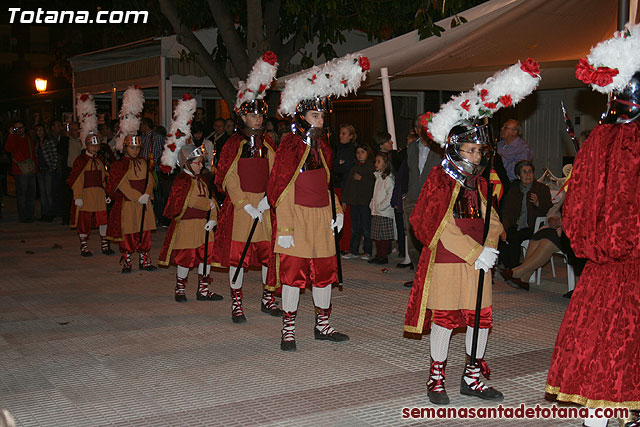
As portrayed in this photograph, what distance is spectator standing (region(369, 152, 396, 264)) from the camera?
10.9 m

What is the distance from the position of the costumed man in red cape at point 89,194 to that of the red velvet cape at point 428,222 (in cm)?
767

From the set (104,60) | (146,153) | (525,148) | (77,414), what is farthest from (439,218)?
(104,60)

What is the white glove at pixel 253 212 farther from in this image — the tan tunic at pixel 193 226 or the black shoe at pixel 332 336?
the tan tunic at pixel 193 226

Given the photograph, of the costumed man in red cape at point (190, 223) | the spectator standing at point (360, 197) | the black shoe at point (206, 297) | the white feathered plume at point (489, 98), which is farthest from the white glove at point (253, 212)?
the spectator standing at point (360, 197)

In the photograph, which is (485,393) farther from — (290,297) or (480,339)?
(290,297)

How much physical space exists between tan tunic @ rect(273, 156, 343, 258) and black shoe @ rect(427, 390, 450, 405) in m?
1.76

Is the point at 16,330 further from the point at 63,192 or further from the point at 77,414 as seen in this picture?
the point at 63,192

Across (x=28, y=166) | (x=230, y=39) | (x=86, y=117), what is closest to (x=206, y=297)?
(x=86, y=117)

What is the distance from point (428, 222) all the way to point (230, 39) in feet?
31.4

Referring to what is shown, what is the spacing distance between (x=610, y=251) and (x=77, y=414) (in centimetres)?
345

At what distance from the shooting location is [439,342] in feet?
17.1

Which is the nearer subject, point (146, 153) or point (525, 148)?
point (525, 148)

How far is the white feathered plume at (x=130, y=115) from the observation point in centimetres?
1104

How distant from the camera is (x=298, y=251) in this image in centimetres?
654
